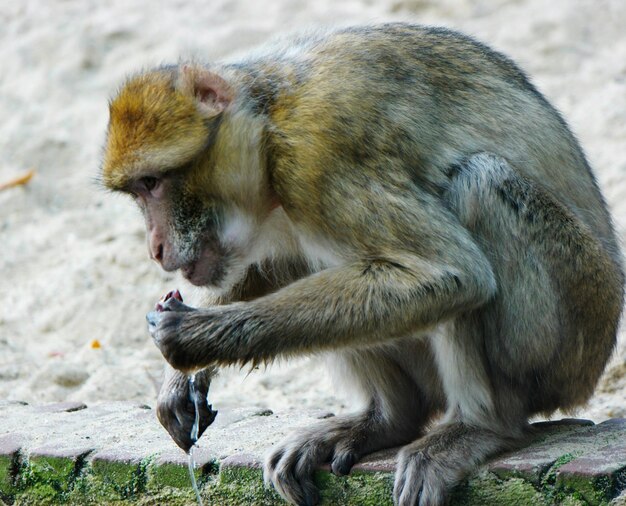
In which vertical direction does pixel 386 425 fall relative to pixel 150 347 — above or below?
above

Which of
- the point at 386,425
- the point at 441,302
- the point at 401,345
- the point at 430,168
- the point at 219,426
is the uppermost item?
the point at 430,168

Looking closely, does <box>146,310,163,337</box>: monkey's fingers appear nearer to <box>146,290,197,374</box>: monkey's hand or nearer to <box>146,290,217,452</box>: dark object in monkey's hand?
<box>146,290,197,374</box>: monkey's hand

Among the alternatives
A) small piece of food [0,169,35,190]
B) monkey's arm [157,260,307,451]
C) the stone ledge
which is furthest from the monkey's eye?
small piece of food [0,169,35,190]

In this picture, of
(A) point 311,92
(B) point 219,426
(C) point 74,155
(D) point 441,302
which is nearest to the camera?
(D) point 441,302

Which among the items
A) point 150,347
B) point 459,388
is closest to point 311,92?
point 459,388

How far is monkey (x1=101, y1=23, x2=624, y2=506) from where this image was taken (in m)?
4.05

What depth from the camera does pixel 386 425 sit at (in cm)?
462

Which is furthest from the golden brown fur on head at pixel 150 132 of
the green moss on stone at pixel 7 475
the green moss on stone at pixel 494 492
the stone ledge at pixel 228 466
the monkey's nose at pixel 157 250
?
the green moss on stone at pixel 494 492

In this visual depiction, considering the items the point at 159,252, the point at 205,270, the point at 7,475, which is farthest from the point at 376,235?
the point at 7,475

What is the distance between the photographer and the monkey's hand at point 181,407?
4449mm

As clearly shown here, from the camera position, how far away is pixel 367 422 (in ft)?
15.2

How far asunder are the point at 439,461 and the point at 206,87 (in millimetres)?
1628

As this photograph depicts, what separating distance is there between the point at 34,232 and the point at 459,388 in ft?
14.7

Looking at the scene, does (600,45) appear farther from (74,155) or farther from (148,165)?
(148,165)
